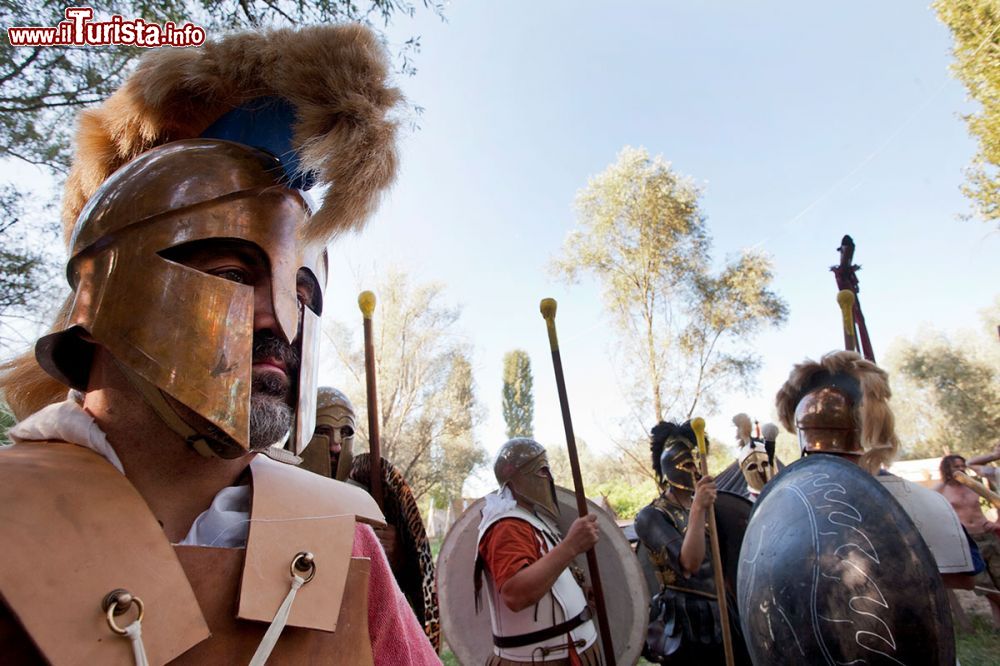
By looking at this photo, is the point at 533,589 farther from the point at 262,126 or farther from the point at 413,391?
the point at 413,391

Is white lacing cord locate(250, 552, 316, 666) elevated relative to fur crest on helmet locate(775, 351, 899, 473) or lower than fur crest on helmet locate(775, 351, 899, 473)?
lower

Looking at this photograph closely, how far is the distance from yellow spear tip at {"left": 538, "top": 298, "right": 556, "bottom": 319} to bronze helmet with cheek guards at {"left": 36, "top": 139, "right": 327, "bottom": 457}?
6.29 ft

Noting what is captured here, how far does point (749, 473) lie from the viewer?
598 cm

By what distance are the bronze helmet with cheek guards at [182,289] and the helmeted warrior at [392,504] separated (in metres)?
0.89

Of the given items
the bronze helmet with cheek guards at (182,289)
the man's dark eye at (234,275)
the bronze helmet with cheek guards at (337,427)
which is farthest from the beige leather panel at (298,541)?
the bronze helmet with cheek guards at (337,427)

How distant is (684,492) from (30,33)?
5882 millimetres

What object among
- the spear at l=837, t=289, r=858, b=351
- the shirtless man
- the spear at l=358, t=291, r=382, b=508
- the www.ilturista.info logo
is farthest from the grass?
the www.ilturista.info logo

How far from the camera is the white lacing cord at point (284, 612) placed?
80 centimetres

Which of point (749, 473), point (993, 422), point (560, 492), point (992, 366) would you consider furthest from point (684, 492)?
point (992, 366)

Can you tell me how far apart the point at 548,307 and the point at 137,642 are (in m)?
2.51

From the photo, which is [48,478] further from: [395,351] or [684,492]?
[395,351]

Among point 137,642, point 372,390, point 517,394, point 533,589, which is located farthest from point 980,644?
point 517,394

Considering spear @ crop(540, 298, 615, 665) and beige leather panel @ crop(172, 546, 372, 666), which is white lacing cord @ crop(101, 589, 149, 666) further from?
spear @ crop(540, 298, 615, 665)

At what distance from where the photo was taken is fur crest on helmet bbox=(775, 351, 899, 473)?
262cm
